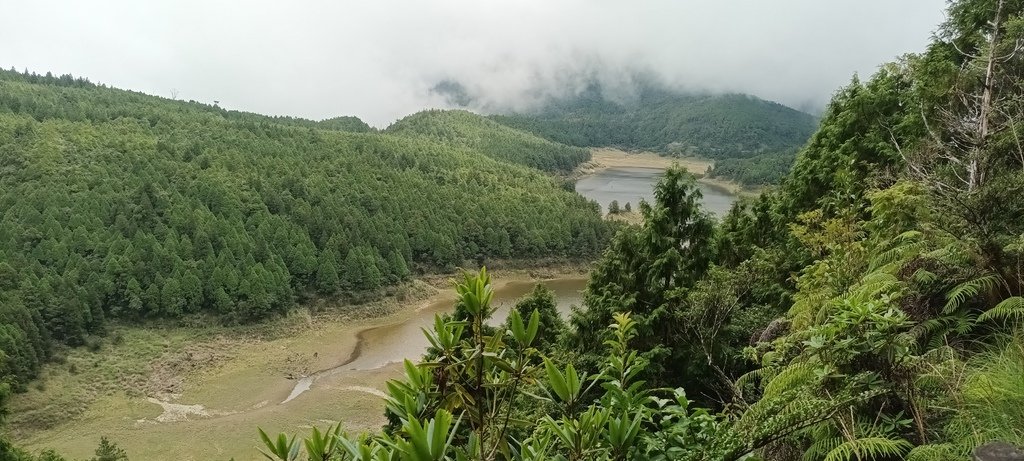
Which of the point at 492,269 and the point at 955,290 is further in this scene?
the point at 492,269

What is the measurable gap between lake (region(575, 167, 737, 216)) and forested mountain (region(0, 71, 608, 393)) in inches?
625

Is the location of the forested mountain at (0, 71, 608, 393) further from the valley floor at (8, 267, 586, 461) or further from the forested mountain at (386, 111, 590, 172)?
the forested mountain at (386, 111, 590, 172)

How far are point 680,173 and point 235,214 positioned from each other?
175 ft

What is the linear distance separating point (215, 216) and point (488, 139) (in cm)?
8980

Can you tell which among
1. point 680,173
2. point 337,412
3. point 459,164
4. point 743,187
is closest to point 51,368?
point 337,412

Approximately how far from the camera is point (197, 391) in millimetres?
33969

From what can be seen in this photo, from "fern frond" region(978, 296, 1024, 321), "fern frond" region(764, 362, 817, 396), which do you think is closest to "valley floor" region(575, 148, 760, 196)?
"fern frond" region(978, 296, 1024, 321)

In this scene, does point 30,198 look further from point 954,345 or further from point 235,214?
point 954,345

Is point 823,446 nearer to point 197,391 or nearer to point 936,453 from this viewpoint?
point 936,453

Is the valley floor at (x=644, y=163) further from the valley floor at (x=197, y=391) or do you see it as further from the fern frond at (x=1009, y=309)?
the fern frond at (x=1009, y=309)

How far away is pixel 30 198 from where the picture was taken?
51625 mm

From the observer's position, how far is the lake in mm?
90137

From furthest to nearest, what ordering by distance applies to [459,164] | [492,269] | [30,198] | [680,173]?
[459,164] → [492,269] → [30,198] → [680,173]

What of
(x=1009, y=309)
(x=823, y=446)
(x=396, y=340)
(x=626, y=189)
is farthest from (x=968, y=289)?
(x=626, y=189)
